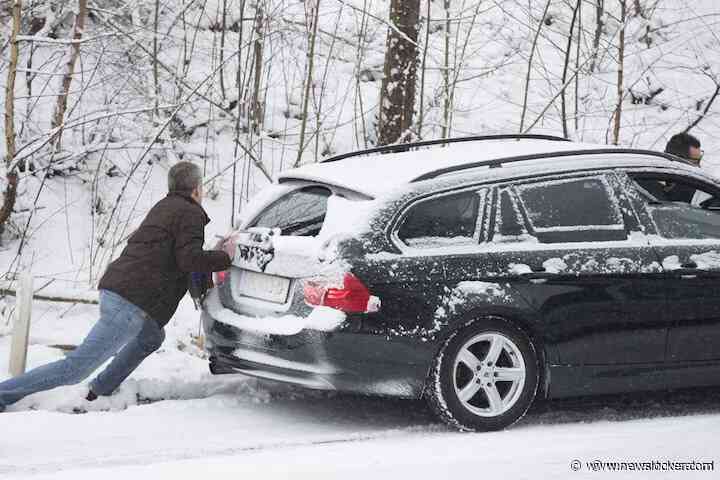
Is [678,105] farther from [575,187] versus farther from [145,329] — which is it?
[145,329]

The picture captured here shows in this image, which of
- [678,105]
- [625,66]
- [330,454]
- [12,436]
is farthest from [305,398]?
[625,66]

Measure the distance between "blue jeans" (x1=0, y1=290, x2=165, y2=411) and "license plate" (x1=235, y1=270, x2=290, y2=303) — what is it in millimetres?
659

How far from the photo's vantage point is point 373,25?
18.0m

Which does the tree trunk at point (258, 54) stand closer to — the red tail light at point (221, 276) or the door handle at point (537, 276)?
the red tail light at point (221, 276)

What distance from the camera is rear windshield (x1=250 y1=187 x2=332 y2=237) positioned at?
6199 millimetres

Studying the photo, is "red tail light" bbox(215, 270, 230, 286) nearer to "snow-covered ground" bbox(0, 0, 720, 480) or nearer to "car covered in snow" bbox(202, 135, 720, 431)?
"car covered in snow" bbox(202, 135, 720, 431)

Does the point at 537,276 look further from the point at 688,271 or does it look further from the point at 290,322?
the point at 290,322

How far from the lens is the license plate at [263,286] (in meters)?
6.02

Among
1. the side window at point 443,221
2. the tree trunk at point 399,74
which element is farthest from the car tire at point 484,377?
the tree trunk at point 399,74

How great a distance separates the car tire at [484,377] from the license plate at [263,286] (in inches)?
39.6

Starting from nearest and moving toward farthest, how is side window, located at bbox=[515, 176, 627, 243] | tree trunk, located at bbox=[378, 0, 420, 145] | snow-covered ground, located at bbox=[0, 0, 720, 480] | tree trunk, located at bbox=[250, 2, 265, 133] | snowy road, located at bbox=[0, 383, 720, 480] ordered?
snowy road, located at bbox=[0, 383, 720, 480] → snow-covered ground, located at bbox=[0, 0, 720, 480] → side window, located at bbox=[515, 176, 627, 243] → tree trunk, located at bbox=[378, 0, 420, 145] → tree trunk, located at bbox=[250, 2, 265, 133]

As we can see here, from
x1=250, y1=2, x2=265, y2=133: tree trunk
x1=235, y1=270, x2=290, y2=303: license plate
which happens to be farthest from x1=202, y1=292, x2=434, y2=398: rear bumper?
x1=250, y1=2, x2=265, y2=133: tree trunk

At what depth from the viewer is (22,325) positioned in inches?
274

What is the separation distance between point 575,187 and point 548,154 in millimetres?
275
